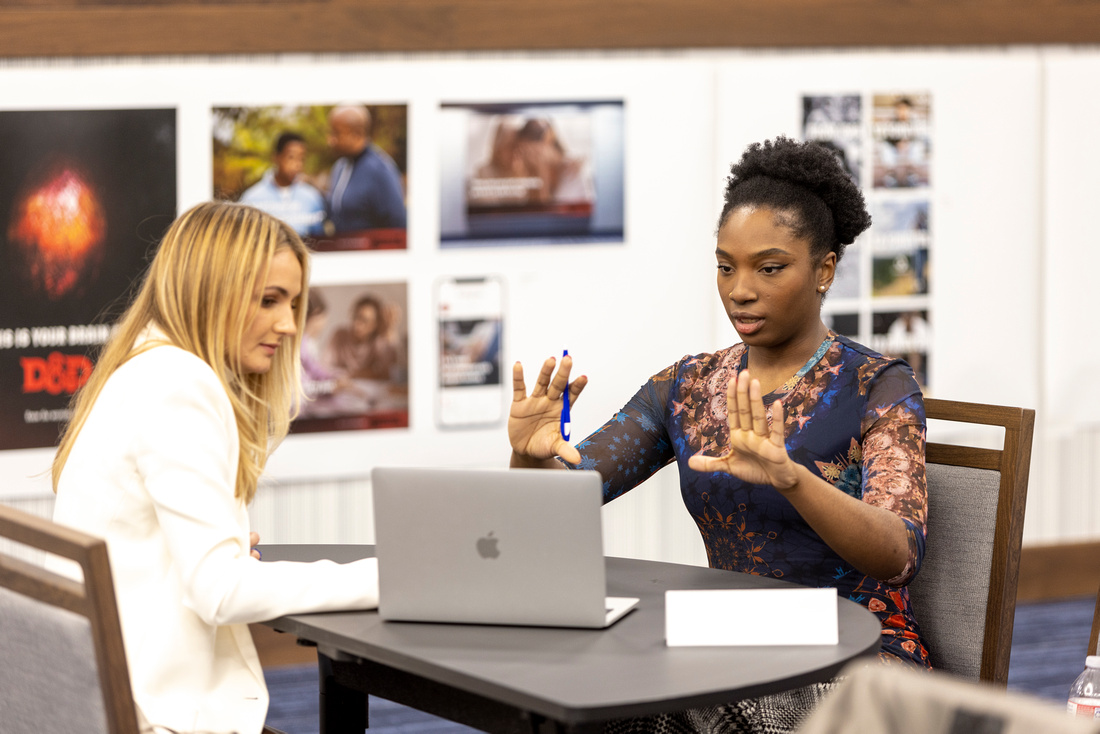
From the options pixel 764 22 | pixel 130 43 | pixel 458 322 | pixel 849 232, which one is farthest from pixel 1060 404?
pixel 130 43

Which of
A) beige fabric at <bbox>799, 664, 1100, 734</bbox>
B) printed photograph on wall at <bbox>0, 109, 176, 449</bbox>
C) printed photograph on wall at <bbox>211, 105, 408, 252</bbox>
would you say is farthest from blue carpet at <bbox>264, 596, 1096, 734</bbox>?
beige fabric at <bbox>799, 664, 1100, 734</bbox>

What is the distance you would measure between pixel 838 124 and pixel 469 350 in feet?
4.86

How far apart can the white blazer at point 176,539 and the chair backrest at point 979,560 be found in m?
1.07

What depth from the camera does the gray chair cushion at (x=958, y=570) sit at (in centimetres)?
220

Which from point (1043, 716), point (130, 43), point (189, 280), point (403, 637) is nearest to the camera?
point (1043, 716)

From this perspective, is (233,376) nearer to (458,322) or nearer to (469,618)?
(469,618)

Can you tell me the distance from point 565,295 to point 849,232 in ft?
5.71

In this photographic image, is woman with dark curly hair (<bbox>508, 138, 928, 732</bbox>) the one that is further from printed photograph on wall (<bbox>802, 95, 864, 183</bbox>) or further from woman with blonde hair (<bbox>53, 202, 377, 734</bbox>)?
printed photograph on wall (<bbox>802, 95, 864, 183</bbox>)

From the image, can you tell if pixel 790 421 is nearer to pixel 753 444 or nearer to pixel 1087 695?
pixel 753 444

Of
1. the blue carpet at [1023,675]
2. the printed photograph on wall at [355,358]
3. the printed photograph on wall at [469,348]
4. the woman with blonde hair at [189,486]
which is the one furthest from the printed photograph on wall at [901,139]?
the woman with blonde hair at [189,486]

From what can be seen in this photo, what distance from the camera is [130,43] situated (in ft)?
11.5

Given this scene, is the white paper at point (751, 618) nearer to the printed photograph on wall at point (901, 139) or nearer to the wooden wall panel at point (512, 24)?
the wooden wall panel at point (512, 24)

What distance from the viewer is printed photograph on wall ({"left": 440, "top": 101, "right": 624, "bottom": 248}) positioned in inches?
150

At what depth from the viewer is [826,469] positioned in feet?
6.99
